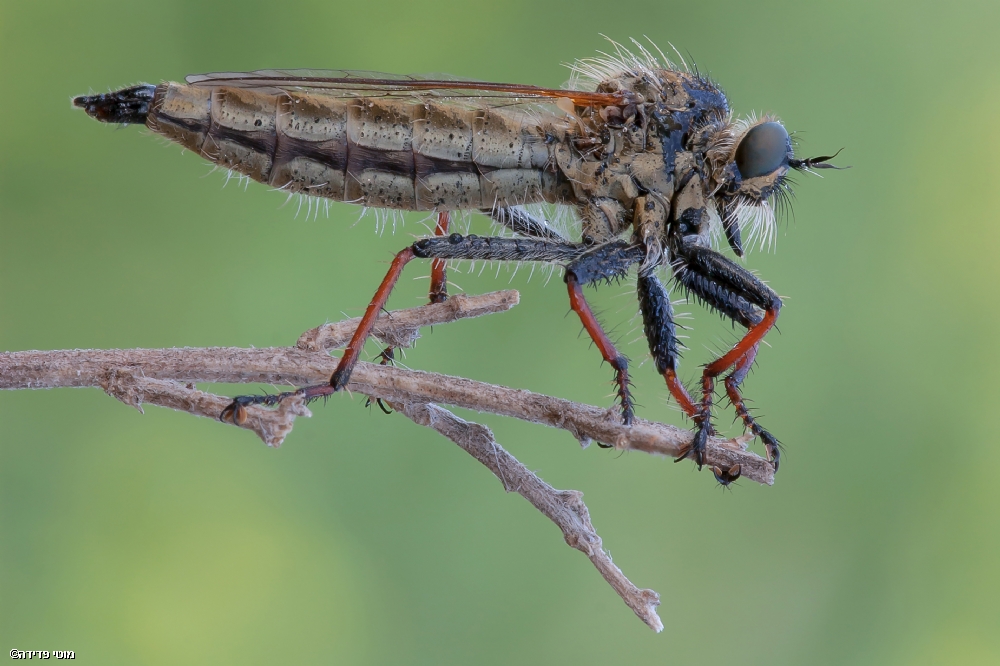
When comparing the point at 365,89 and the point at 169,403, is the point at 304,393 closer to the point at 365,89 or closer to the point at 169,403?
the point at 169,403

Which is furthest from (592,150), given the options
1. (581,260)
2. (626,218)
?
(581,260)

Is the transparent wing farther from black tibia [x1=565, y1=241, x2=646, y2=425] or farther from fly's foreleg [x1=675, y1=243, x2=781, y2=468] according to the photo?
fly's foreleg [x1=675, y1=243, x2=781, y2=468]

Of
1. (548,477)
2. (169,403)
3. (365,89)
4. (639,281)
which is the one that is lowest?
(548,477)

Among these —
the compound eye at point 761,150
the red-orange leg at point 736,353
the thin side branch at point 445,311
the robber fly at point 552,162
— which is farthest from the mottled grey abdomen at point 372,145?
the red-orange leg at point 736,353

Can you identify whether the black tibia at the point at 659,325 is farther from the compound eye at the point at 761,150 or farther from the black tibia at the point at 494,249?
the compound eye at the point at 761,150

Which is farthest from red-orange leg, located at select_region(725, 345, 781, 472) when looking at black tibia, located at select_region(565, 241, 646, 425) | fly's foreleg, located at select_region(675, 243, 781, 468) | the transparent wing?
the transparent wing

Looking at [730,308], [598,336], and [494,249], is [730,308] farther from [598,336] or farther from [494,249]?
[494,249]

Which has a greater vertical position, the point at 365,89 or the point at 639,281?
the point at 365,89
